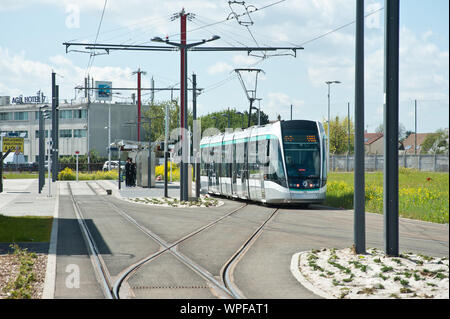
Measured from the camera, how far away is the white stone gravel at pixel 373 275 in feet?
26.2

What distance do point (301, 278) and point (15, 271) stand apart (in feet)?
14.2

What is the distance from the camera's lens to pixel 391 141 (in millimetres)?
10234

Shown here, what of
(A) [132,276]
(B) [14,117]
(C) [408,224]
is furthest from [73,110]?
(A) [132,276]

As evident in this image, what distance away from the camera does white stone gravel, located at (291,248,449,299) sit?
800 cm

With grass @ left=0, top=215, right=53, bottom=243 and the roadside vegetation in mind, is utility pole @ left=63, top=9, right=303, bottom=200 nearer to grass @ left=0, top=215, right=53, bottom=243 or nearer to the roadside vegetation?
grass @ left=0, top=215, right=53, bottom=243

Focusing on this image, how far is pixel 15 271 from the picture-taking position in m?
10.1

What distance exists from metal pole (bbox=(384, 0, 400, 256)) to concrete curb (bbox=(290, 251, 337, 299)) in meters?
1.50

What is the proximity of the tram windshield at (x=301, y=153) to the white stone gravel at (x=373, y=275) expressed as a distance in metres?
12.0

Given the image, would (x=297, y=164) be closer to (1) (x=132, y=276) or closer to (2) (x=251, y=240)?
(2) (x=251, y=240)

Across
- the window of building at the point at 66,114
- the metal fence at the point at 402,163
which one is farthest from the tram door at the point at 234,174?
the window of building at the point at 66,114

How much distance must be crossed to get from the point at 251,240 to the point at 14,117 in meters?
105

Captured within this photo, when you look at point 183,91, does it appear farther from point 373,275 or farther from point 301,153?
point 373,275

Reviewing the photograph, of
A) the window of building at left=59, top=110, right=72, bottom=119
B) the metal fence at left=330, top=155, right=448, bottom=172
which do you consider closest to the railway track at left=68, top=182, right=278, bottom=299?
the metal fence at left=330, top=155, right=448, bottom=172

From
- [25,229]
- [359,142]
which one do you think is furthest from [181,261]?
[25,229]
